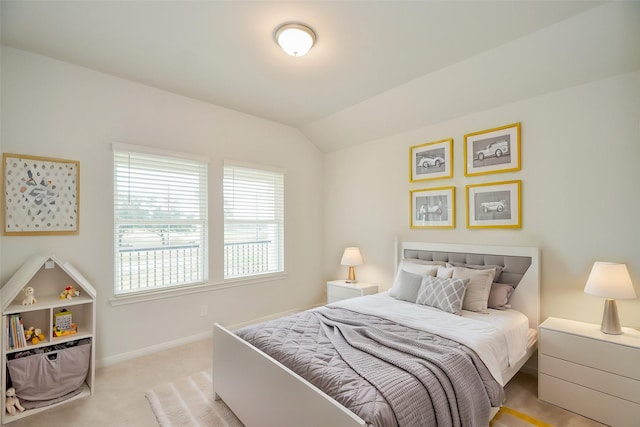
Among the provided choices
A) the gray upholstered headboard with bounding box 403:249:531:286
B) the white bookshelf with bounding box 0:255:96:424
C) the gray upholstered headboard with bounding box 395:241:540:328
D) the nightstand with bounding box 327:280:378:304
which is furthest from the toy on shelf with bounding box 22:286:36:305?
the gray upholstered headboard with bounding box 395:241:540:328

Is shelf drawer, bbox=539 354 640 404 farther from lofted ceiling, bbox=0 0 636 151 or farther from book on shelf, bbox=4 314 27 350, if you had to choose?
book on shelf, bbox=4 314 27 350

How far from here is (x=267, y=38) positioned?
237 centimetres

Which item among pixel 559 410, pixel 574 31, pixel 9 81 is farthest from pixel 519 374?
pixel 9 81

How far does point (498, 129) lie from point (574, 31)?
0.93 metres

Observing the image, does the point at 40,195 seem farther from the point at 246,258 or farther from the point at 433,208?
the point at 433,208

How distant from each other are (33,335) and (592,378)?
4.09 meters

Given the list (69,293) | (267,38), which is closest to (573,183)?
(267,38)

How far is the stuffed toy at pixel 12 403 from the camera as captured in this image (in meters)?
2.12

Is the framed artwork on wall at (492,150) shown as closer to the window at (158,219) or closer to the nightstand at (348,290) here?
the nightstand at (348,290)

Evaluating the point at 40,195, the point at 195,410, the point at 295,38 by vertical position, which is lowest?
the point at 195,410

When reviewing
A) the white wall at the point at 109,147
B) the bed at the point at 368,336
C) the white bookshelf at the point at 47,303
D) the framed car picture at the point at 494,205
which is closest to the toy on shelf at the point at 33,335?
the white bookshelf at the point at 47,303

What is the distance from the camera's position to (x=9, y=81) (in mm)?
2494

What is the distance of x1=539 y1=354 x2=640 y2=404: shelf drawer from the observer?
6.43 feet

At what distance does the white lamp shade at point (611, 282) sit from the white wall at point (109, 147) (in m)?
3.28
